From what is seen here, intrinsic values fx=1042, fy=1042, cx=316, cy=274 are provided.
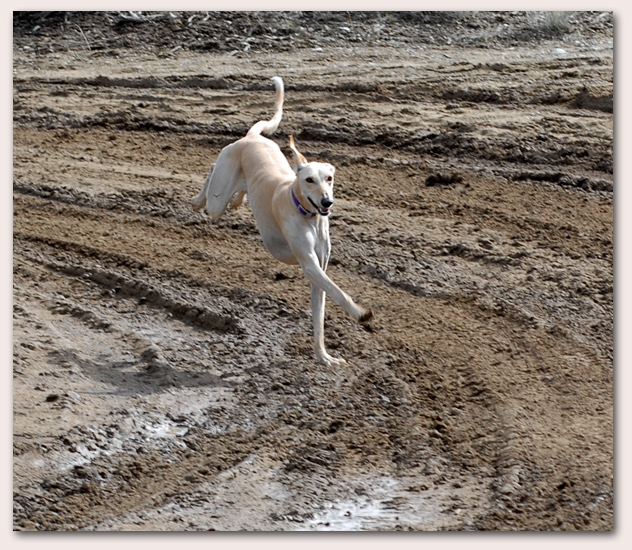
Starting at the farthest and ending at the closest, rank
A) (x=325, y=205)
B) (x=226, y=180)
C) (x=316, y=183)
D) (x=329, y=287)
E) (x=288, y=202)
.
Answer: (x=226, y=180) → (x=288, y=202) → (x=329, y=287) → (x=316, y=183) → (x=325, y=205)

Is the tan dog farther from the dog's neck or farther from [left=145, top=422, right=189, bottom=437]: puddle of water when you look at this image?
[left=145, top=422, right=189, bottom=437]: puddle of water

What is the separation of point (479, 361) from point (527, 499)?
5.64 ft

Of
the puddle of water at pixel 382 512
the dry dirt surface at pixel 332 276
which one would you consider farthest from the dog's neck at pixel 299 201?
the puddle of water at pixel 382 512

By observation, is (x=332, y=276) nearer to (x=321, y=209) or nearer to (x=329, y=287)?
(x=329, y=287)

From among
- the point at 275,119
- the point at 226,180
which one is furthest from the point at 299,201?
the point at 275,119

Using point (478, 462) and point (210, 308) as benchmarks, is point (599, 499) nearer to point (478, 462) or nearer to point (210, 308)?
point (478, 462)

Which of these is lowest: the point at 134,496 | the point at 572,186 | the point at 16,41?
the point at 134,496

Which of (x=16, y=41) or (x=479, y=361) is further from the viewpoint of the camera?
(x=16, y=41)

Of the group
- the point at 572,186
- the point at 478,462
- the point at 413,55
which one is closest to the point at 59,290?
the point at 478,462

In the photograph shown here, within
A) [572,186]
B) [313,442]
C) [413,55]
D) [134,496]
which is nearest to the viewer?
[134,496]

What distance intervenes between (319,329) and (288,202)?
954 millimetres

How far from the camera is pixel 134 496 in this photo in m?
6.01

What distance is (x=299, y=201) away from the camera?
6.97 m

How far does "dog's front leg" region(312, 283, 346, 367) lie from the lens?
739 cm
